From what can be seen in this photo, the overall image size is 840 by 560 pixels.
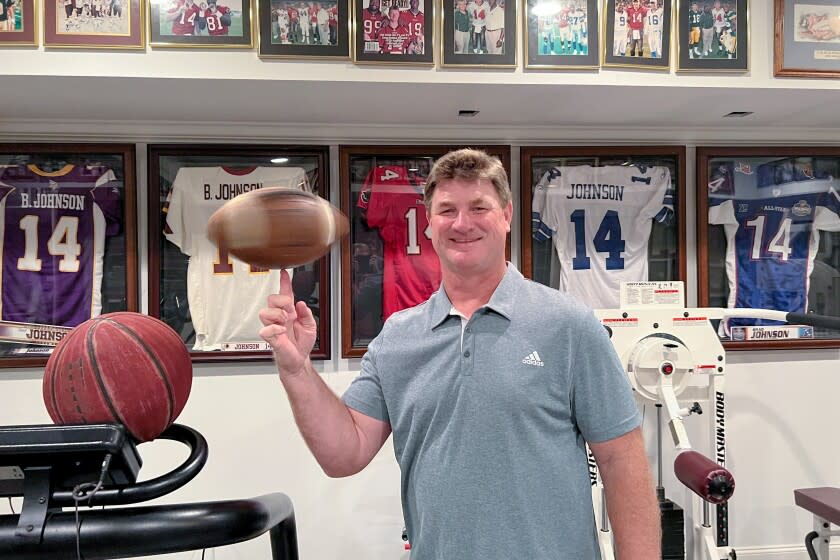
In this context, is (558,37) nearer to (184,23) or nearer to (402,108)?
(402,108)

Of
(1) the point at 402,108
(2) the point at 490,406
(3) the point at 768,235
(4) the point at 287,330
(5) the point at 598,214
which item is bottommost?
(2) the point at 490,406

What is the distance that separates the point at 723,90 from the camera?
2.65 m

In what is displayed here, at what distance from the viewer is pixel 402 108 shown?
112 inches

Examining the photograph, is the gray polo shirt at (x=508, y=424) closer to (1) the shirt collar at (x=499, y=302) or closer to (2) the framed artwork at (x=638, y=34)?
(1) the shirt collar at (x=499, y=302)

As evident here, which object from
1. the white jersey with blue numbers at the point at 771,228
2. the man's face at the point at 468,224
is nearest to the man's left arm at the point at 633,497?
the man's face at the point at 468,224

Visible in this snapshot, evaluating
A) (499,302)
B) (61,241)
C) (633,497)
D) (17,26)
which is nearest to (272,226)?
(499,302)

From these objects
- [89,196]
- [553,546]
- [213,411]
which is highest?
[89,196]

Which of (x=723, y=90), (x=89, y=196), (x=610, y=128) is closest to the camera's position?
(x=723, y=90)

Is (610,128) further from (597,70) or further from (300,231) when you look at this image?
(300,231)

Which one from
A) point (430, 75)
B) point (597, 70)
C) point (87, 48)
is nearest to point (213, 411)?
point (87, 48)

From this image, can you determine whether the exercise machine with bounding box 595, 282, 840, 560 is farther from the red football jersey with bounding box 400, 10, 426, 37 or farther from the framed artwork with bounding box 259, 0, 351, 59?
the framed artwork with bounding box 259, 0, 351, 59

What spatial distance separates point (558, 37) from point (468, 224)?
157 cm

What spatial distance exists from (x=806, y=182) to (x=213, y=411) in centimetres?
355

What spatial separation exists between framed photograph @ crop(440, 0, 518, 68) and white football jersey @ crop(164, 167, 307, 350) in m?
1.40
